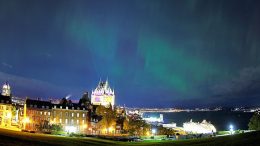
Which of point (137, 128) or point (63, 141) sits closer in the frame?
point (63, 141)

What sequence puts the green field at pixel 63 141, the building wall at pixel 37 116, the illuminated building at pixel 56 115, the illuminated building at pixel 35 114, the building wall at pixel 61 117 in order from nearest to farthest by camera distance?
1. the green field at pixel 63 141
2. the illuminated building at pixel 35 114
3. the building wall at pixel 37 116
4. the illuminated building at pixel 56 115
5. the building wall at pixel 61 117

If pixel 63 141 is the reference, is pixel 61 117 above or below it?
above

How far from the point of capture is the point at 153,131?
169 m

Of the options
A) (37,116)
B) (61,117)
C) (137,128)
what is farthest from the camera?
(61,117)

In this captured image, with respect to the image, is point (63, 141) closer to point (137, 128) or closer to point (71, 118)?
point (137, 128)

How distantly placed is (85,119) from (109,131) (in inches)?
563

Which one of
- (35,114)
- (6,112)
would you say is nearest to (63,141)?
(35,114)

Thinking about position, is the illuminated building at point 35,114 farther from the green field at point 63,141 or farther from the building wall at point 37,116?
the green field at point 63,141

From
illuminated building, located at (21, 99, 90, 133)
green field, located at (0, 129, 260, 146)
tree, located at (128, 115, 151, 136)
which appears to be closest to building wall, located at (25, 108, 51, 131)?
illuminated building, located at (21, 99, 90, 133)

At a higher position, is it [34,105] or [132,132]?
[34,105]

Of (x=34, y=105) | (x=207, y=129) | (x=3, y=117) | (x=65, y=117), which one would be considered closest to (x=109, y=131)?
(x=65, y=117)

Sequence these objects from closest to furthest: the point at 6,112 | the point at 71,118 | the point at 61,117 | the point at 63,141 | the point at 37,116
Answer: the point at 63,141 < the point at 6,112 < the point at 37,116 < the point at 61,117 < the point at 71,118

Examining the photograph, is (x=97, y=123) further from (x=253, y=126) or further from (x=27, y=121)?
(x=253, y=126)

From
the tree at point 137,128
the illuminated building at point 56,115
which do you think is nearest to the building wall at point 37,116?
the illuminated building at point 56,115
